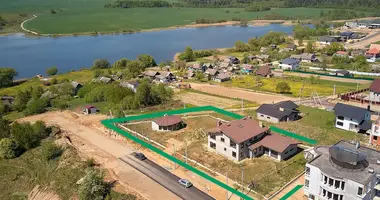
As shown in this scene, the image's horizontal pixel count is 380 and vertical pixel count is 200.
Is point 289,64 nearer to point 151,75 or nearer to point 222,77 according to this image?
point 222,77

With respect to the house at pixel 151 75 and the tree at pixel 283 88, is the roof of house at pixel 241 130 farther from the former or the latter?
the house at pixel 151 75

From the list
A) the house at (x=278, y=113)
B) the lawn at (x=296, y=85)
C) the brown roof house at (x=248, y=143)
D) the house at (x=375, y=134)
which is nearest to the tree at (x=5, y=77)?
the lawn at (x=296, y=85)

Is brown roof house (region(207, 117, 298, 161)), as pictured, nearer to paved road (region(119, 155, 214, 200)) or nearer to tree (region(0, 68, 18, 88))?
paved road (region(119, 155, 214, 200))

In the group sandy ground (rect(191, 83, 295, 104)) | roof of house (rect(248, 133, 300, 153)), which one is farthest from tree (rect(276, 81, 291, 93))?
roof of house (rect(248, 133, 300, 153))

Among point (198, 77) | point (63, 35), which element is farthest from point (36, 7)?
point (198, 77)

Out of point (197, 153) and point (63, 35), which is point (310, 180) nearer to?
point (197, 153)

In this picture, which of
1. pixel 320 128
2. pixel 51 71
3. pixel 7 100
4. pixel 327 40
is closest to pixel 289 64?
pixel 327 40
